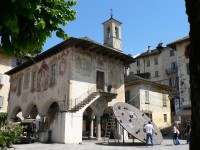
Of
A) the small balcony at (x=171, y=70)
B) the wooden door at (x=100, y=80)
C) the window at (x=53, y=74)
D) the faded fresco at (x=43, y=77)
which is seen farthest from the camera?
the small balcony at (x=171, y=70)

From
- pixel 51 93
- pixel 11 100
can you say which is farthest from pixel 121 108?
pixel 11 100

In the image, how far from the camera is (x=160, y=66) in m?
53.4

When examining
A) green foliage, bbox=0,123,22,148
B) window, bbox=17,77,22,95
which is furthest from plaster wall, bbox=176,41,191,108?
green foliage, bbox=0,123,22,148

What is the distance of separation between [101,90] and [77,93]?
9.50 ft

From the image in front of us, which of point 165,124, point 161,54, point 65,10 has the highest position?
point 161,54

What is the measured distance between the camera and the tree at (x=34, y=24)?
15.1ft

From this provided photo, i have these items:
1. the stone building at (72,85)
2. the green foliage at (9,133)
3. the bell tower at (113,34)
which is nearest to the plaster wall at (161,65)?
the bell tower at (113,34)

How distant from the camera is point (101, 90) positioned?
78.8 feet

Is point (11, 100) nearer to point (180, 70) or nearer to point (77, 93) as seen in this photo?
point (77, 93)

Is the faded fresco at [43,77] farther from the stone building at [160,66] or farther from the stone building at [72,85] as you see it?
the stone building at [160,66]

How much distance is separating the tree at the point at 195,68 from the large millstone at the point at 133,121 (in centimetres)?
1397

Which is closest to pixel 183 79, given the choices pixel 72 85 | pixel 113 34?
pixel 113 34

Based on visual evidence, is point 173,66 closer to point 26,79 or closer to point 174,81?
point 174,81

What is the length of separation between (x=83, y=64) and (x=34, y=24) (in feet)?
59.9
